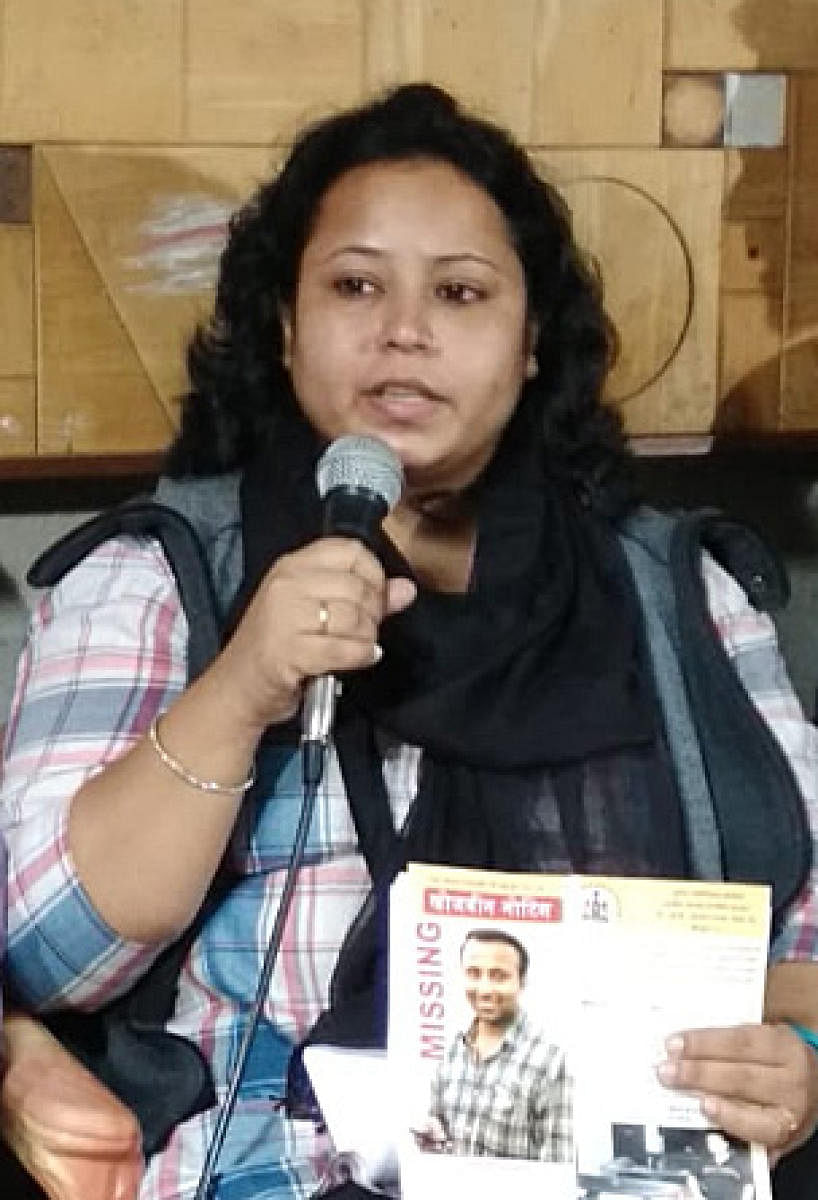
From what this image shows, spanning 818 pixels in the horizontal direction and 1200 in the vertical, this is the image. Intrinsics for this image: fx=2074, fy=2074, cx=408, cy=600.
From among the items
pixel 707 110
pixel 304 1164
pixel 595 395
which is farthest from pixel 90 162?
pixel 304 1164

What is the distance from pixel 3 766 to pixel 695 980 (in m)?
0.53

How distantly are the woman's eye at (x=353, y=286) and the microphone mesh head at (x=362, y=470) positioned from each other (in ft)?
0.85

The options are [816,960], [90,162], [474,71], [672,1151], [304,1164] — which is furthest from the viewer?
[474,71]

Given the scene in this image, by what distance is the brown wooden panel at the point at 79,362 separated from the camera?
5.72ft

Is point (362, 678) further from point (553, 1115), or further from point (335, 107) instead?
point (335, 107)

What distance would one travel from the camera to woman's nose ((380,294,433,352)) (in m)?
1.49

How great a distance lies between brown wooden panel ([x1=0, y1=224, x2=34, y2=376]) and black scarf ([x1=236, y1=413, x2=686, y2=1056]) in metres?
0.28

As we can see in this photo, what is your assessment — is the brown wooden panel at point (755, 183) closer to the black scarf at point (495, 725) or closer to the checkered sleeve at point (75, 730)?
the black scarf at point (495, 725)

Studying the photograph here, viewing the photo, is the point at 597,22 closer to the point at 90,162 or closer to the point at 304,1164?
the point at 90,162

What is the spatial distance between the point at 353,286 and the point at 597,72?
471 millimetres

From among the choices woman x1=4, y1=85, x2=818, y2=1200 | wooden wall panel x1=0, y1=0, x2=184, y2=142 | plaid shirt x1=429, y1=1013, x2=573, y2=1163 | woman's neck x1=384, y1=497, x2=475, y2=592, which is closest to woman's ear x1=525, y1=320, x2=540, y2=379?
woman x1=4, y1=85, x2=818, y2=1200

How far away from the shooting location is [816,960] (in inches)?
61.6

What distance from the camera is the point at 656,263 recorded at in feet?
6.33

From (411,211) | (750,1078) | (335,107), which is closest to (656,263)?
(335,107)
